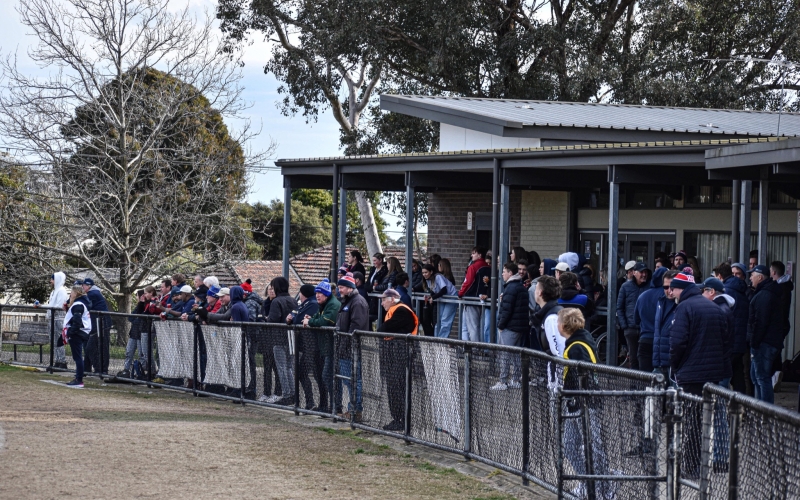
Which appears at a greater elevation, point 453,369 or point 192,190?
point 192,190

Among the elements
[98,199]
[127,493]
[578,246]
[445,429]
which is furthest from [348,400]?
[98,199]

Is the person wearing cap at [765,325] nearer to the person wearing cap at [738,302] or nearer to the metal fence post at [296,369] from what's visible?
the person wearing cap at [738,302]

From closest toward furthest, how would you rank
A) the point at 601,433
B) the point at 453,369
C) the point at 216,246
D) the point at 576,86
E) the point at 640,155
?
Result: the point at 601,433, the point at 453,369, the point at 640,155, the point at 216,246, the point at 576,86

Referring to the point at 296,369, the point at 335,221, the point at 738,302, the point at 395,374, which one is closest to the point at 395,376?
the point at 395,374

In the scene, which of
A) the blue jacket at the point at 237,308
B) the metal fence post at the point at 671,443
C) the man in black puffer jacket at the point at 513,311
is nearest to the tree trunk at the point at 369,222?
the blue jacket at the point at 237,308

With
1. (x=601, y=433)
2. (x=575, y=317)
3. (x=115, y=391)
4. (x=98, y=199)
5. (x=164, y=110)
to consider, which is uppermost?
(x=164, y=110)

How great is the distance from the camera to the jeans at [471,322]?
16859 mm

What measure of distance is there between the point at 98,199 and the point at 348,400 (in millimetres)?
14570

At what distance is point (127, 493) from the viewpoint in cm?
782

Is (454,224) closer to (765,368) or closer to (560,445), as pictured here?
Result: (765,368)

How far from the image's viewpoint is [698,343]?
9.02m

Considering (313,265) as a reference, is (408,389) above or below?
below

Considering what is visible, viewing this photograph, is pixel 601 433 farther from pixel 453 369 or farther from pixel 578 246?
pixel 578 246

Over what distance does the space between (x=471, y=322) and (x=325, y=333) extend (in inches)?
213
